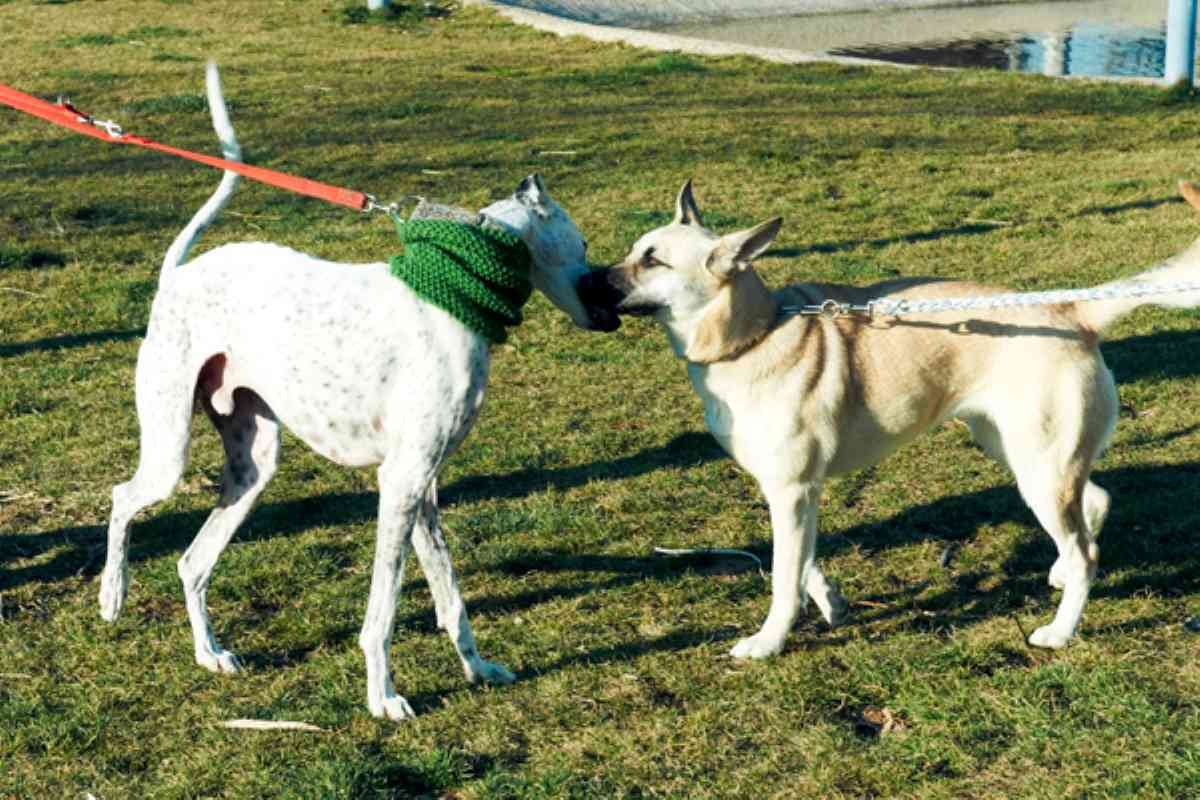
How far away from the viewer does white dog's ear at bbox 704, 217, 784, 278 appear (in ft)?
15.8

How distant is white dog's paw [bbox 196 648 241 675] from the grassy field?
0.16 ft

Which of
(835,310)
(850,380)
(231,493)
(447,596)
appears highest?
(835,310)

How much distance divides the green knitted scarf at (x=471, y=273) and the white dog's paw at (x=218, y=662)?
57.9 inches

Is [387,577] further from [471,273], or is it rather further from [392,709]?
[471,273]

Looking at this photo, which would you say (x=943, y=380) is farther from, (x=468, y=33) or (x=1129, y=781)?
(x=468, y=33)

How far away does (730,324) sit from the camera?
16.2 feet

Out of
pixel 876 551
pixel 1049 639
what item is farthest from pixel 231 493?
pixel 1049 639

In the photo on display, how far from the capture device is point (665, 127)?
14.2 meters

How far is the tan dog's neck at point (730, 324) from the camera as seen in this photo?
4.94 m

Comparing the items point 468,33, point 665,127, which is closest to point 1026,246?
point 665,127

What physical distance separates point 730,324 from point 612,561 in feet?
4.41

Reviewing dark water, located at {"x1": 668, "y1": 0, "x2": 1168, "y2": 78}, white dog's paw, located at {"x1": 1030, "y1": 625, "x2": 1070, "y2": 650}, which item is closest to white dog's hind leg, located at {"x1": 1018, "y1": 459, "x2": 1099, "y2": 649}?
white dog's paw, located at {"x1": 1030, "y1": 625, "x2": 1070, "y2": 650}

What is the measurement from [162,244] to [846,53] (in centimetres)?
1238

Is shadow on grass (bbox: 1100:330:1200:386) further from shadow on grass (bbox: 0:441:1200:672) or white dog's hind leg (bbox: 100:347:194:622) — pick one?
white dog's hind leg (bbox: 100:347:194:622)
